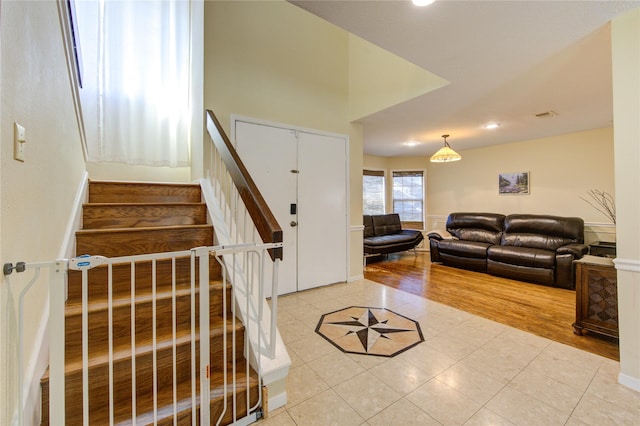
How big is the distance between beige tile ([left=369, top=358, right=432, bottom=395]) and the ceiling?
2447 mm

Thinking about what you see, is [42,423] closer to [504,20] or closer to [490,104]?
[504,20]

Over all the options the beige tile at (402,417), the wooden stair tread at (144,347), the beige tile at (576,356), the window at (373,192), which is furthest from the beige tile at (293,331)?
the window at (373,192)

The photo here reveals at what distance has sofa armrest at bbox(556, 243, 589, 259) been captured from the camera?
3.80 meters

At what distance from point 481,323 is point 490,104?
2632mm

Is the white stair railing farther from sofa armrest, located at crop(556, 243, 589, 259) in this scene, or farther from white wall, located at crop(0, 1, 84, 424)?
sofa armrest, located at crop(556, 243, 589, 259)

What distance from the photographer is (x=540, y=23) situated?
1.88 metres

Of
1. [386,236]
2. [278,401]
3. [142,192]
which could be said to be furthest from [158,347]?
[386,236]

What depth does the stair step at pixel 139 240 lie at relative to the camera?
182 centimetres

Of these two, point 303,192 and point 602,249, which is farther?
point 602,249

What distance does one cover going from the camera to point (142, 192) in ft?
8.39

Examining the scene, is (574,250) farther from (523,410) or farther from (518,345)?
(523,410)

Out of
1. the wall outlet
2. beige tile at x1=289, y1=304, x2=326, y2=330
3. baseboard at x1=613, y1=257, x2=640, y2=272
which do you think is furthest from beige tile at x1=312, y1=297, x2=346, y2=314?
the wall outlet

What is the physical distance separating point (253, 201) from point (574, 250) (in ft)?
14.9

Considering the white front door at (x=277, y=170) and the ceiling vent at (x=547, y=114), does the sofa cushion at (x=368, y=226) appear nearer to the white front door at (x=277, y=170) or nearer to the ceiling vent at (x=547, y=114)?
the white front door at (x=277, y=170)
